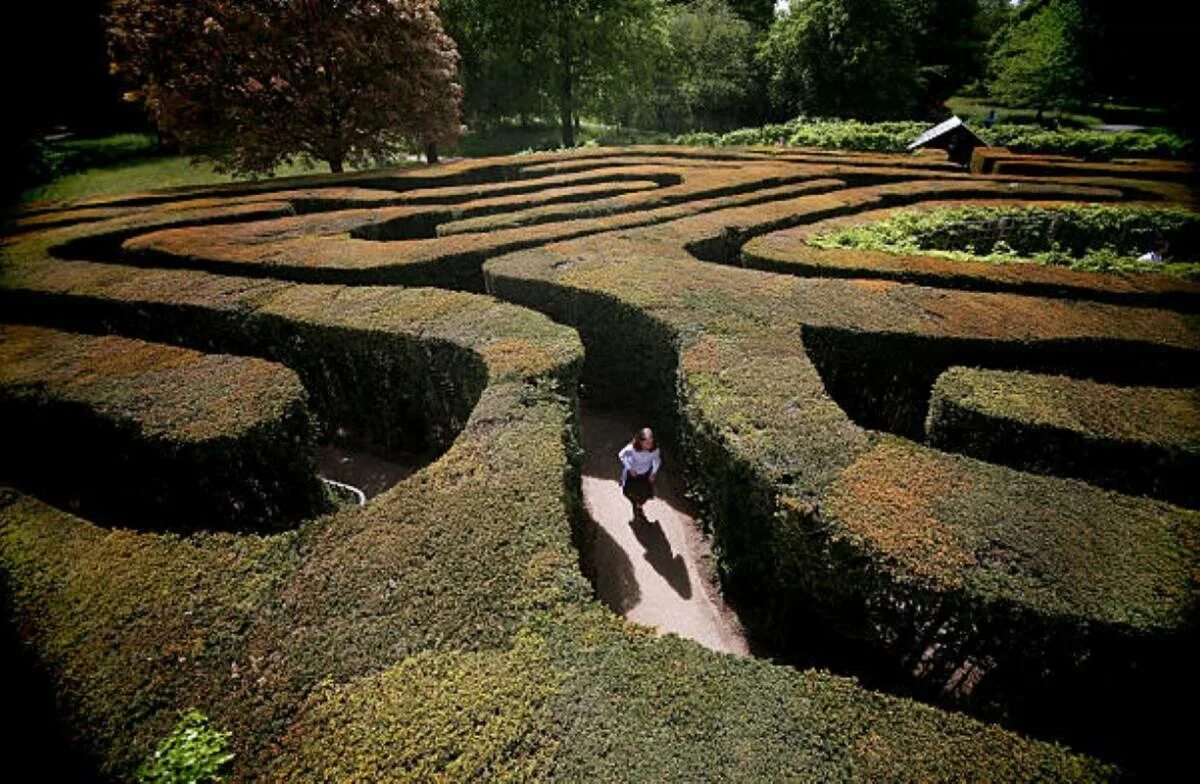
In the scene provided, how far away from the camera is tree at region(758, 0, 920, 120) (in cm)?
3869

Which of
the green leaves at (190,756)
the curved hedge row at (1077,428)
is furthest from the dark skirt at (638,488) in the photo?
the green leaves at (190,756)

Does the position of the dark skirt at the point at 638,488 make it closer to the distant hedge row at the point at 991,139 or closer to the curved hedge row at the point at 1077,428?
the curved hedge row at the point at 1077,428

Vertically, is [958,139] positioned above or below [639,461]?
above

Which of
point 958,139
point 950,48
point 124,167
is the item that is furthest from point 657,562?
point 950,48

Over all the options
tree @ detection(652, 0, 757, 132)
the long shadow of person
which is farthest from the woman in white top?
tree @ detection(652, 0, 757, 132)

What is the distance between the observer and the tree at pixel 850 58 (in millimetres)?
38688

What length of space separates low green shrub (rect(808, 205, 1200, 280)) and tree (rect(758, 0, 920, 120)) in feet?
96.0

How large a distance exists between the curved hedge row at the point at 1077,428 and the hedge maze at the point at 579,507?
Result: 0.12ft

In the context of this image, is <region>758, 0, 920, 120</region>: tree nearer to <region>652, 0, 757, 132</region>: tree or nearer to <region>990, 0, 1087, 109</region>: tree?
<region>652, 0, 757, 132</region>: tree

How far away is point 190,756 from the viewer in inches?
137

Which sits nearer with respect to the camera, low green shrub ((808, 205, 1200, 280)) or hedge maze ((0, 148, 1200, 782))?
hedge maze ((0, 148, 1200, 782))

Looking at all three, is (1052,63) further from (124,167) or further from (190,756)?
(124,167)

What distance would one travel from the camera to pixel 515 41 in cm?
3569

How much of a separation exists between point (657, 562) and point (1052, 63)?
4780 centimetres
